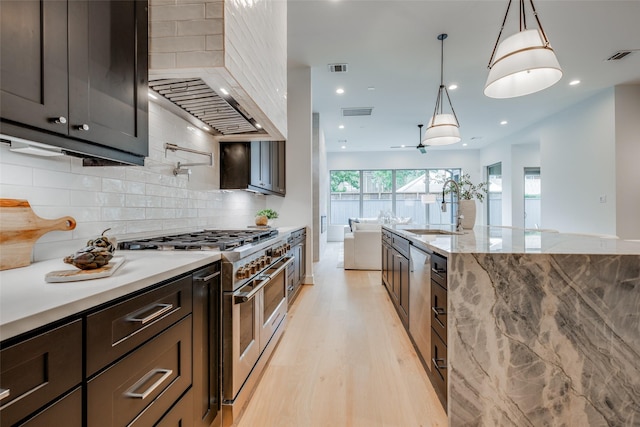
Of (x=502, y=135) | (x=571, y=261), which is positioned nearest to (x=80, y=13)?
(x=571, y=261)

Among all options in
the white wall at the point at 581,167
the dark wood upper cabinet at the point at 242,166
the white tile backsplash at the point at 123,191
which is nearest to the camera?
the white tile backsplash at the point at 123,191

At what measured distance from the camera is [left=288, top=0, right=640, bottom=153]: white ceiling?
318 centimetres

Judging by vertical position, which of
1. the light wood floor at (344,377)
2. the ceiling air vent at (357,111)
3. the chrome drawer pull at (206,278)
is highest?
the ceiling air vent at (357,111)

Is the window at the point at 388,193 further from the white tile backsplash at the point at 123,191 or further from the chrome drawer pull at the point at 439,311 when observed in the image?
the chrome drawer pull at the point at 439,311

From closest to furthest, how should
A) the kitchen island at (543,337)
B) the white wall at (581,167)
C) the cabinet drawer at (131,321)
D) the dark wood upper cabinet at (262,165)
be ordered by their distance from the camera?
the cabinet drawer at (131,321), the kitchen island at (543,337), the dark wood upper cabinet at (262,165), the white wall at (581,167)

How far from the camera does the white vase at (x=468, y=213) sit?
3.31 meters

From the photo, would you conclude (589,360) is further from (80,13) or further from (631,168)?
(631,168)

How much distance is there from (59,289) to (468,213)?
3.42 m

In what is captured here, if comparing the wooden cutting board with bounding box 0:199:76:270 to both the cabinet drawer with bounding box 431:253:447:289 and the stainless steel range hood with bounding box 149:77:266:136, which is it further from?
the cabinet drawer with bounding box 431:253:447:289

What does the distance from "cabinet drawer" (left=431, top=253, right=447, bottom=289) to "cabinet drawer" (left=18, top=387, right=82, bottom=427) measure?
1525mm

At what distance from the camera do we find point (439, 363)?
1.75 meters

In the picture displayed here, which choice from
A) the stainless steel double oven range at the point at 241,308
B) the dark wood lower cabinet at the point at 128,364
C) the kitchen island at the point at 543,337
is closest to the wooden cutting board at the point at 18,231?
the stainless steel double oven range at the point at 241,308

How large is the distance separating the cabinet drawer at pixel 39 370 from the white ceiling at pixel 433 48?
3395 mm

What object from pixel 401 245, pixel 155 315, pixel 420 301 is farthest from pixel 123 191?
pixel 401 245
